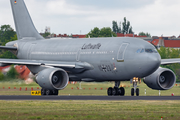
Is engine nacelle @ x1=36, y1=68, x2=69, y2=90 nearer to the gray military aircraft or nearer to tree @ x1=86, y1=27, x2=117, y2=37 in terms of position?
the gray military aircraft

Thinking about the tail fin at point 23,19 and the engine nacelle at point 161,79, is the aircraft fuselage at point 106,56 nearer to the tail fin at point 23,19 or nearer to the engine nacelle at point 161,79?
the engine nacelle at point 161,79

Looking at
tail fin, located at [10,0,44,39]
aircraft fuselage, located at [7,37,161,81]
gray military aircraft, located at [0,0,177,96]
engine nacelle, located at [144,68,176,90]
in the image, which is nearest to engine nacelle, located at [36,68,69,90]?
gray military aircraft, located at [0,0,177,96]

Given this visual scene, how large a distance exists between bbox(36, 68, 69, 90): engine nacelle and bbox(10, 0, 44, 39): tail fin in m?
12.0

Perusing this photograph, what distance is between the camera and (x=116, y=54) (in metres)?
34.6

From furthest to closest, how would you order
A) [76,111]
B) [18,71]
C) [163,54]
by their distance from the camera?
[163,54]
[18,71]
[76,111]

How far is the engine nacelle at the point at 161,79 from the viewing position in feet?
118

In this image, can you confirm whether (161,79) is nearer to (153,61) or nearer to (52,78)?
(153,61)

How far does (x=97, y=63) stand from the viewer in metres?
36.2

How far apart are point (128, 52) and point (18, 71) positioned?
41.9 ft

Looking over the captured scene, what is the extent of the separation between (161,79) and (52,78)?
30.5 ft

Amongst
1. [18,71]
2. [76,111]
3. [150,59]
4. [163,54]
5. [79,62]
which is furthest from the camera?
[163,54]

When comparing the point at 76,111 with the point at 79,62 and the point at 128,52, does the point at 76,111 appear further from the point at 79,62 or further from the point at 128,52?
the point at 79,62

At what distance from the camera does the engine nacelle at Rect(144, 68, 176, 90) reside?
1417 inches

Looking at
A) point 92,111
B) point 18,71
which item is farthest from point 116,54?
point 92,111
